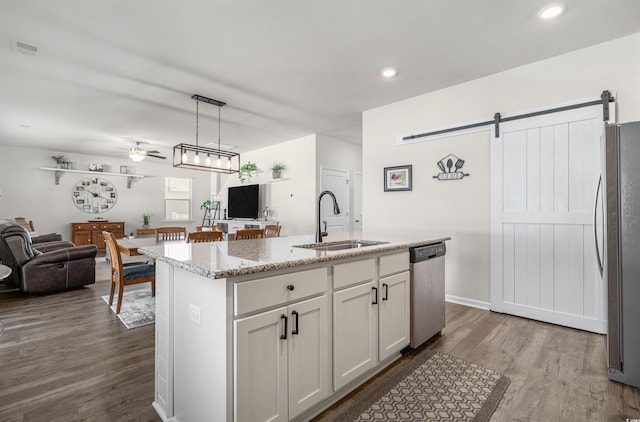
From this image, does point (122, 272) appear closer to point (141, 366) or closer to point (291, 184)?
point (141, 366)

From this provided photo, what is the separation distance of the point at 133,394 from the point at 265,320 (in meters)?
1.24

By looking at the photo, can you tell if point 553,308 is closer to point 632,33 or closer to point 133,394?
point 632,33

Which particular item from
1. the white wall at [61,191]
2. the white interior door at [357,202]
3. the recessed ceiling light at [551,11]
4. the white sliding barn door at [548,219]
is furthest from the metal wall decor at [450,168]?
the white wall at [61,191]

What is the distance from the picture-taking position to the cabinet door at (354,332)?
70.9 inches

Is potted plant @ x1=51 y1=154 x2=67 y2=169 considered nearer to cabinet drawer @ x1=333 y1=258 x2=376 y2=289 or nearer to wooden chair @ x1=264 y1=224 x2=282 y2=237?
wooden chair @ x1=264 y1=224 x2=282 y2=237

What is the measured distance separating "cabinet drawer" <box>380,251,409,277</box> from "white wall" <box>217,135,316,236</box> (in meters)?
3.99

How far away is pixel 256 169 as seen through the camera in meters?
7.62

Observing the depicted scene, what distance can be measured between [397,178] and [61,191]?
8386mm

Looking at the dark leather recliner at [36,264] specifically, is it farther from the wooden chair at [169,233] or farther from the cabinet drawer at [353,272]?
the cabinet drawer at [353,272]

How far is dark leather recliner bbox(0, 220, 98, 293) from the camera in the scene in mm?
4008

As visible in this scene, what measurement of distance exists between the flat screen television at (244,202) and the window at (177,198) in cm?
216

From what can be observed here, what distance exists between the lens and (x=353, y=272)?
1906 millimetres

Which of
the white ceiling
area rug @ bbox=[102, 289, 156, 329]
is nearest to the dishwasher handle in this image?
the white ceiling

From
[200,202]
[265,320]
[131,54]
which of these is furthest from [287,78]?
[200,202]
